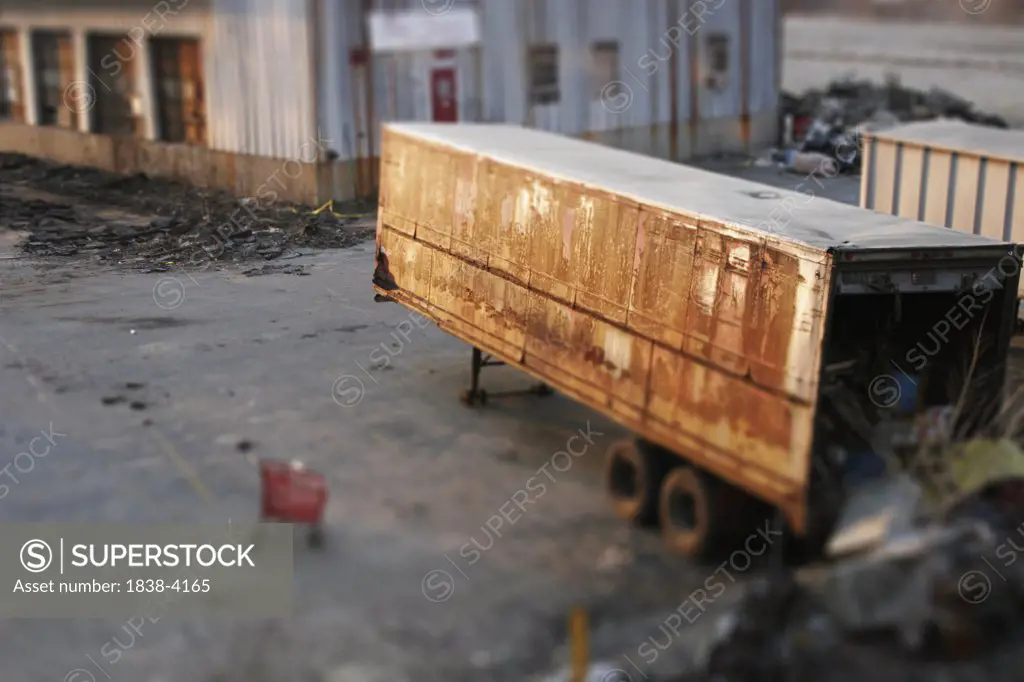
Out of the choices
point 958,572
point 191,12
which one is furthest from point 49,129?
point 958,572

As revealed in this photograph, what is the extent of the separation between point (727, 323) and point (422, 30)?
1595 cm

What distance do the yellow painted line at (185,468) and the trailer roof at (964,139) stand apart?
10114 millimetres

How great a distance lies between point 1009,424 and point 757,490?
7.03 ft

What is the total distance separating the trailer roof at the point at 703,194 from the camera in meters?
9.10

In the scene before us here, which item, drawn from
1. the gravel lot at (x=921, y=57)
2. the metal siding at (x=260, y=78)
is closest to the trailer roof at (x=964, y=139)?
the metal siding at (x=260, y=78)

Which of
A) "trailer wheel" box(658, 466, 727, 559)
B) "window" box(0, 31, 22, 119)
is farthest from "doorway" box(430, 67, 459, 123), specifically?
"trailer wheel" box(658, 466, 727, 559)

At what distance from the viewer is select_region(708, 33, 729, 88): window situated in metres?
29.7

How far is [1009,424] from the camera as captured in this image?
29.5ft

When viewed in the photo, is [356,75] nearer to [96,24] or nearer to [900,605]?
[96,24]

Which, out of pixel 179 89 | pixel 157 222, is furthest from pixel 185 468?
pixel 179 89

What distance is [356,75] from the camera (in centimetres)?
2278

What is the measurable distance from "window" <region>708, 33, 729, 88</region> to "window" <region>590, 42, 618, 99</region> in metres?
3.35

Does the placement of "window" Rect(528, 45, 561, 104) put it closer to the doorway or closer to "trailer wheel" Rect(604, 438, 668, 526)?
the doorway

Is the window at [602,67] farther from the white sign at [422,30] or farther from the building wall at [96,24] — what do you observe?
the building wall at [96,24]
